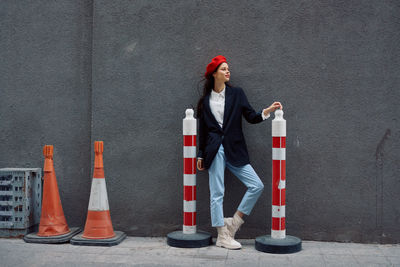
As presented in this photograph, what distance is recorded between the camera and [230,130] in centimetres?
483

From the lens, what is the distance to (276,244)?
4.47 metres

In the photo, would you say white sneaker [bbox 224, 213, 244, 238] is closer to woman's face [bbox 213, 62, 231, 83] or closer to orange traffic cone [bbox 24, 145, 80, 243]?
woman's face [bbox 213, 62, 231, 83]

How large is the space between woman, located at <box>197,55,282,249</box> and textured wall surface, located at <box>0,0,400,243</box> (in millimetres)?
339

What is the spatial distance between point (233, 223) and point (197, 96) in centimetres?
158

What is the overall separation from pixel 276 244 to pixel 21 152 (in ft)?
11.5

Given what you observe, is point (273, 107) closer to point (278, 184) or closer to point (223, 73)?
point (223, 73)

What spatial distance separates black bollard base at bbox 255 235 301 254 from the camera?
446cm

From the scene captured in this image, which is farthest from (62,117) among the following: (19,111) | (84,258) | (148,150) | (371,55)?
(371,55)

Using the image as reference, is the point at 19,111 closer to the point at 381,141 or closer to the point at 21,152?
the point at 21,152

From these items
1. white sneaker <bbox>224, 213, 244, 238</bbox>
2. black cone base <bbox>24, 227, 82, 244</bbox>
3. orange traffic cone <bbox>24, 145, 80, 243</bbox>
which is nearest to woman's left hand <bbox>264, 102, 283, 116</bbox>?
white sneaker <bbox>224, 213, 244, 238</bbox>

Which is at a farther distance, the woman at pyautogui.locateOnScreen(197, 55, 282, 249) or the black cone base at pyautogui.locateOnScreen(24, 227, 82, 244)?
the black cone base at pyautogui.locateOnScreen(24, 227, 82, 244)

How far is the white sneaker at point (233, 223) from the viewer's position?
4.77 m

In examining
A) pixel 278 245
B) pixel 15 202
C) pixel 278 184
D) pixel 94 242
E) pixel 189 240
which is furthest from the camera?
pixel 15 202

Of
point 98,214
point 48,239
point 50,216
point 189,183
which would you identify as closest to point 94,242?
point 98,214
